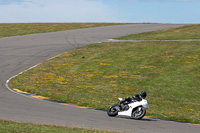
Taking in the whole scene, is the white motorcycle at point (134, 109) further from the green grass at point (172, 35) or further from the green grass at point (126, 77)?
the green grass at point (172, 35)

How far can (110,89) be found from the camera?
949 inches

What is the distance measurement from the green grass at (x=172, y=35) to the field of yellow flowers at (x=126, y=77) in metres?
5.43

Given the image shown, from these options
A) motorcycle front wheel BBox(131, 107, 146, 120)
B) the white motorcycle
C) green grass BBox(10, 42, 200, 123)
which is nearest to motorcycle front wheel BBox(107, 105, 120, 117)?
the white motorcycle

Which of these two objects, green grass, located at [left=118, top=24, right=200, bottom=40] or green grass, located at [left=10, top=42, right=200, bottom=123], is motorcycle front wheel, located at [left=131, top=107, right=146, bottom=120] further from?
green grass, located at [left=118, top=24, right=200, bottom=40]

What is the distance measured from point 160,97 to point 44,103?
25.2 ft

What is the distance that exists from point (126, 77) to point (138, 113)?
12.3m

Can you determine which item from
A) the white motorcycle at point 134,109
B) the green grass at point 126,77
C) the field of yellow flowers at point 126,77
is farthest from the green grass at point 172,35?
the white motorcycle at point 134,109

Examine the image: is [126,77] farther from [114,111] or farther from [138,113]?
[138,113]

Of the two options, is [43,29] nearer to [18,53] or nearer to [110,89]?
[18,53]

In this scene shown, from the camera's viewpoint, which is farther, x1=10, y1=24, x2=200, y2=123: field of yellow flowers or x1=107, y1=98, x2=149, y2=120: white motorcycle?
x1=10, y1=24, x2=200, y2=123: field of yellow flowers

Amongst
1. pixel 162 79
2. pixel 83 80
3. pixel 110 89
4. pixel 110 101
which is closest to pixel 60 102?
pixel 110 101

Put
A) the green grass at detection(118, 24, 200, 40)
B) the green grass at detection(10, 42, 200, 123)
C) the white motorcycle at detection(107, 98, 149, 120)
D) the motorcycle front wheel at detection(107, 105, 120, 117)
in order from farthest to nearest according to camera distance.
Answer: the green grass at detection(118, 24, 200, 40) → the green grass at detection(10, 42, 200, 123) → the motorcycle front wheel at detection(107, 105, 120, 117) → the white motorcycle at detection(107, 98, 149, 120)

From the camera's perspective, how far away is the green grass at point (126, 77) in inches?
803

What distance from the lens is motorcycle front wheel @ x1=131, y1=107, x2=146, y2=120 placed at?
1551 cm
